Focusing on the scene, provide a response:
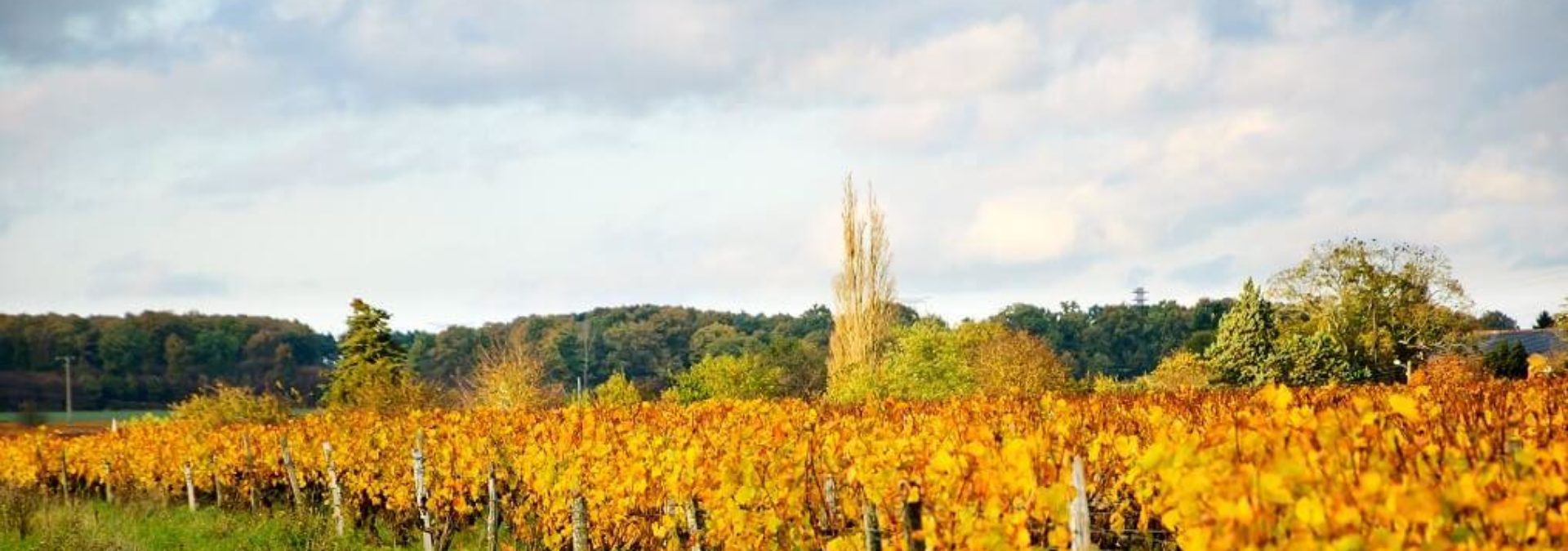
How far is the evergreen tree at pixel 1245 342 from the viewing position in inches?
1258

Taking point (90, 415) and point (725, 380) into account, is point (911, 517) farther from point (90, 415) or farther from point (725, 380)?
point (90, 415)

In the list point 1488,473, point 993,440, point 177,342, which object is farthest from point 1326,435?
point 177,342

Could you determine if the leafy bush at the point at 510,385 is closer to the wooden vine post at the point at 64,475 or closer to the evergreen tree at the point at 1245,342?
the wooden vine post at the point at 64,475

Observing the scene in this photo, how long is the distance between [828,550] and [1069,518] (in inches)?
67.3

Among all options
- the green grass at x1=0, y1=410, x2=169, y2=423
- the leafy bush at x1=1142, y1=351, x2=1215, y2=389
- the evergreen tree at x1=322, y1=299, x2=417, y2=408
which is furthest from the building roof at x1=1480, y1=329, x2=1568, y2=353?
the green grass at x1=0, y1=410, x2=169, y2=423

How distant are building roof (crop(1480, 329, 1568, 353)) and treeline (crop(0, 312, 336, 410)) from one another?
2289 inches

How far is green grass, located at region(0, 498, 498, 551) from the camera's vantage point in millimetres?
13289

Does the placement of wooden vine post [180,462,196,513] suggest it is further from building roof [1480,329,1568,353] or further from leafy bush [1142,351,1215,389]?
building roof [1480,329,1568,353]

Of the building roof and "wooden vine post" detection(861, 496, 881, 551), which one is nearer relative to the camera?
"wooden vine post" detection(861, 496, 881, 551)

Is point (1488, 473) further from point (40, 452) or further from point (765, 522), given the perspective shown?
point (40, 452)

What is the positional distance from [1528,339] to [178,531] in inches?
2110

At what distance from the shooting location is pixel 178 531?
15773 millimetres

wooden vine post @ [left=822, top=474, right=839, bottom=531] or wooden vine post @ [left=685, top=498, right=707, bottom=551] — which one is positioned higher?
wooden vine post @ [left=822, top=474, right=839, bottom=531]

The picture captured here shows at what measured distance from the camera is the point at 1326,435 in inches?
174
